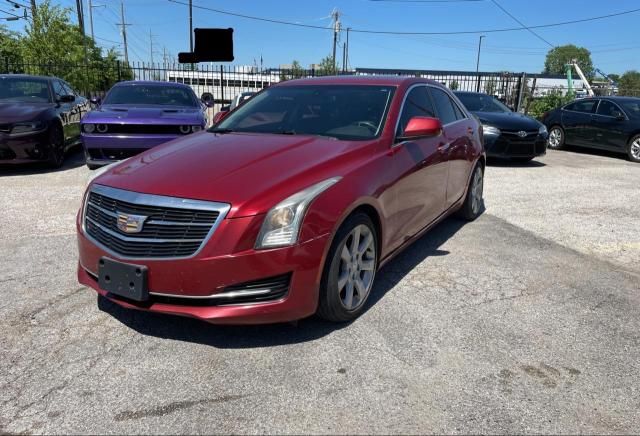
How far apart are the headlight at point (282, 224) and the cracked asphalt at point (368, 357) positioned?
A: 2.24 ft

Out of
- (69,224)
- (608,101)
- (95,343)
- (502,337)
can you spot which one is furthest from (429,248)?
(608,101)

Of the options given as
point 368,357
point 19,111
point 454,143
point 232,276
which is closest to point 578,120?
point 454,143

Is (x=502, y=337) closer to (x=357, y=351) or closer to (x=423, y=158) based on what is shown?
(x=357, y=351)

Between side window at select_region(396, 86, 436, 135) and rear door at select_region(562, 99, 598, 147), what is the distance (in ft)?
31.8

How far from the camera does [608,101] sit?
1216 centimetres

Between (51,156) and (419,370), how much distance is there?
7.61 m

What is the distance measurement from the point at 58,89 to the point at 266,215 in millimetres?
8488

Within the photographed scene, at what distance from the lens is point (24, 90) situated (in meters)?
8.87

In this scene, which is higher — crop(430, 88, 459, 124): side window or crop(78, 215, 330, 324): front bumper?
crop(430, 88, 459, 124): side window

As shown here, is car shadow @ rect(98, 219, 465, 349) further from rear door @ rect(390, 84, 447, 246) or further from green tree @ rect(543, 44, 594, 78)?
green tree @ rect(543, 44, 594, 78)

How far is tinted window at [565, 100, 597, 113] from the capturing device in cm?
1246

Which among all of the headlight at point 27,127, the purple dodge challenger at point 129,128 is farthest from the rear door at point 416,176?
the headlight at point 27,127

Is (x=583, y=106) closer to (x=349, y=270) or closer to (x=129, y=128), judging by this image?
(x=129, y=128)

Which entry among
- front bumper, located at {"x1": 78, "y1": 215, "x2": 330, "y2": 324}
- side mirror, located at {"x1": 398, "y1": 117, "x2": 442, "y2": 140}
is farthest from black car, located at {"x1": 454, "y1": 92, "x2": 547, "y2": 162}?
front bumper, located at {"x1": 78, "y1": 215, "x2": 330, "y2": 324}
